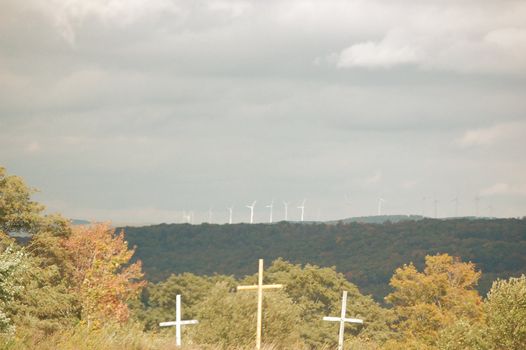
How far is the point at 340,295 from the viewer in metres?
106

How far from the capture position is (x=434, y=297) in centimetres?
9212

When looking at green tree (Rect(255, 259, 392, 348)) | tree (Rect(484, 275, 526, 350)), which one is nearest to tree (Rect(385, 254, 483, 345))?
green tree (Rect(255, 259, 392, 348))

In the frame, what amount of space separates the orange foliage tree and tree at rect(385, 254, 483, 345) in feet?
96.6

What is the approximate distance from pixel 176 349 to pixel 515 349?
34235 millimetres

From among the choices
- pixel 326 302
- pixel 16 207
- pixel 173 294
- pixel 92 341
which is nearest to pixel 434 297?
pixel 326 302

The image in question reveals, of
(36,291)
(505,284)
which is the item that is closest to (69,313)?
(36,291)

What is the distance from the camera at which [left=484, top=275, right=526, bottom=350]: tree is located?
52625 mm

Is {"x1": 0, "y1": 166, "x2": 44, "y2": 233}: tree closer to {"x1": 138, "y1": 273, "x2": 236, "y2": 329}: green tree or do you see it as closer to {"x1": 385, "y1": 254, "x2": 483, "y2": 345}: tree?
{"x1": 385, "y1": 254, "x2": 483, "y2": 345}: tree

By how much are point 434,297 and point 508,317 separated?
1558 inches

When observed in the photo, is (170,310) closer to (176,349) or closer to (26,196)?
(26,196)

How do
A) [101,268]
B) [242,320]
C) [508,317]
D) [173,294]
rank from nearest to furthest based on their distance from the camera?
[508,317] → [242,320] → [101,268] → [173,294]

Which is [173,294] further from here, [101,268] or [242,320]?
[242,320]

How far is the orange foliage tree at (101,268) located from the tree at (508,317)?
23.7m

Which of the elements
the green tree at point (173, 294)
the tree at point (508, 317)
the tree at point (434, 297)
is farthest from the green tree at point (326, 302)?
the tree at point (508, 317)
